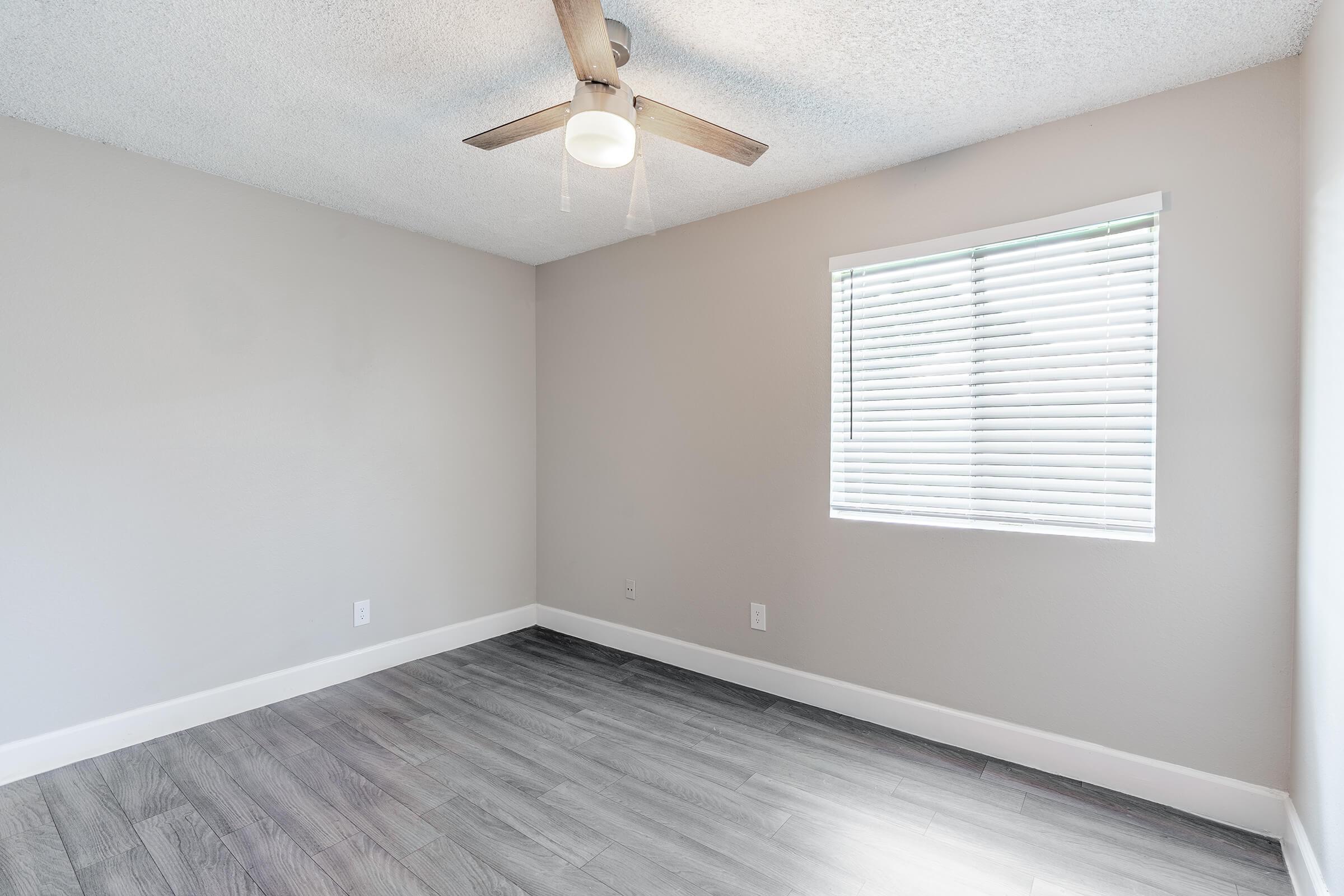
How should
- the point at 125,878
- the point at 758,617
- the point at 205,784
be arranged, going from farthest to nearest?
the point at 758,617 → the point at 205,784 → the point at 125,878

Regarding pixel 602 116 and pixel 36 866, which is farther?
pixel 36 866

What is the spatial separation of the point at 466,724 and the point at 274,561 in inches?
49.0

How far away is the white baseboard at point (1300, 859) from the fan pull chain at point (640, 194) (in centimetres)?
263

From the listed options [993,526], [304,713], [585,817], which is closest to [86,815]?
[304,713]

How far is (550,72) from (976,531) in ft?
7.59

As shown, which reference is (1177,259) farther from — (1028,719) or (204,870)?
(204,870)

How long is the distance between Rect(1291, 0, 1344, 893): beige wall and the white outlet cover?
1.90m

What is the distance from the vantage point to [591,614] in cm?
396

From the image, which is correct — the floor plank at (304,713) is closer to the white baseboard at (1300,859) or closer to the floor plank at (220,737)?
the floor plank at (220,737)

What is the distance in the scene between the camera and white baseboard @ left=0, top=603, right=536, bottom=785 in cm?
236

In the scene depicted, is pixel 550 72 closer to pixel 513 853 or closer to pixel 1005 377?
pixel 1005 377

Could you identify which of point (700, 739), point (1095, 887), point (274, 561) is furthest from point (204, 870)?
point (1095, 887)

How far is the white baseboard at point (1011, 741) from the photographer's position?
2.02 metres

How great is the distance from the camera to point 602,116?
5.49ft
